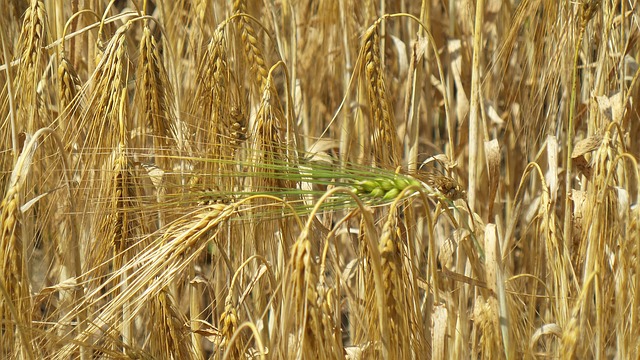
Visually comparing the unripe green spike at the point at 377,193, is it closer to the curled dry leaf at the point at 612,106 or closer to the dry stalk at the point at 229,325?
the dry stalk at the point at 229,325

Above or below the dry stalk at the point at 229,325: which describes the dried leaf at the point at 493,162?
above

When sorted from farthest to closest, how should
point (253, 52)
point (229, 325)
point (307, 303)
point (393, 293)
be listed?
1. point (253, 52)
2. point (229, 325)
3. point (393, 293)
4. point (307, 303)

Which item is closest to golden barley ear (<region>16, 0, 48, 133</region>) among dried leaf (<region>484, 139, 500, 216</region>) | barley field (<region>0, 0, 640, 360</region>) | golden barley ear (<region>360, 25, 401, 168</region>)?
barley field (<region>0, 0, 640, 360</region>)

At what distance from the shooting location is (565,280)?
1.30m

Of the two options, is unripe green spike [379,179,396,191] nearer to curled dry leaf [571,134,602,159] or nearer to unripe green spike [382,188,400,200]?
unripe green spike [382,188,400,200]

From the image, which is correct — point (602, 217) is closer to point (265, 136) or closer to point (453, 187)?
point (453, 187)

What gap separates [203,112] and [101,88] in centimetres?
19

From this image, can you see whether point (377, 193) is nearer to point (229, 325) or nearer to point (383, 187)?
point (383, 187)

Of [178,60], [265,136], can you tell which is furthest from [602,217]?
[178,60]

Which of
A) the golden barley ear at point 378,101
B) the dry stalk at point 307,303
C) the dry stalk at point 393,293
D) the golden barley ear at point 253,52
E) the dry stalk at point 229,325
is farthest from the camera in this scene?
the golden barley ear at point 253,52

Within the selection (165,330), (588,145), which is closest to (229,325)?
(165,330)

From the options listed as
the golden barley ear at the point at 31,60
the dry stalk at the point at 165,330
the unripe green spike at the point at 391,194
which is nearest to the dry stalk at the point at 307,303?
the unripe green spike at the point at 391,194

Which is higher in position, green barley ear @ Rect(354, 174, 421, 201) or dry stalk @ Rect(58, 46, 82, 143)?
dry stalk @ Rect(58, 46, 82, 143)

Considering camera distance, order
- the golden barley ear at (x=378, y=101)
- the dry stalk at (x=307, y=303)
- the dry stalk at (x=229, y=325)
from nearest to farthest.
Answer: the dry stalk at (x=307, y=303)
the dry stalk at (x=229, y=325)
the golden barley ear at (x=378, y=101)
